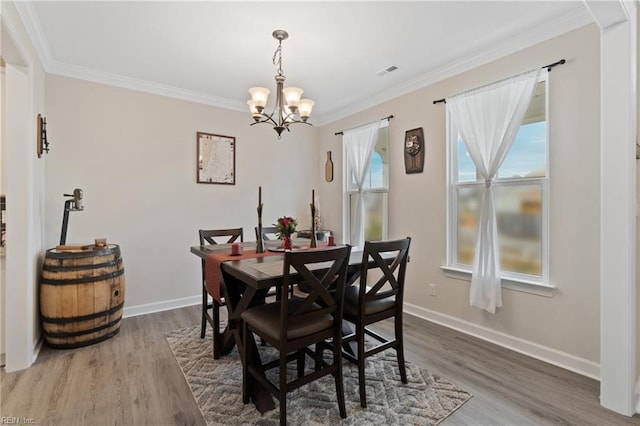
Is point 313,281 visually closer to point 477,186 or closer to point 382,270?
point 382,270

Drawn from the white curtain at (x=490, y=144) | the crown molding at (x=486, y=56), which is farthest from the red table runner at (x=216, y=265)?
the crown molding at (x=486, y=56)

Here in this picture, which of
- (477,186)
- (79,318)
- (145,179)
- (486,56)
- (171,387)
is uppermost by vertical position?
(486,56)

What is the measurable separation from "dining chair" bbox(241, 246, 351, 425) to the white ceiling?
1797 mm

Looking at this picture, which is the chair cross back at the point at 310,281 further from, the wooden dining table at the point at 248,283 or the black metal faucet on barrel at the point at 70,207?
Answer: the black metal faucet on barrel at the point at 70,207

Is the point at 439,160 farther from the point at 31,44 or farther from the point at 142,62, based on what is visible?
the point at 31,44

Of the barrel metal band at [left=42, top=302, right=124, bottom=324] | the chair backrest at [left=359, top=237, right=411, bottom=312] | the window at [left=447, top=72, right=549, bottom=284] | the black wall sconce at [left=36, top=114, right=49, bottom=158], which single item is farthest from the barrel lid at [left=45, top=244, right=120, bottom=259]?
the window at [left=447, top=72, right=549, bottom=284]

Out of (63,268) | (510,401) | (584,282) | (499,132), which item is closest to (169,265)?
(63,268)

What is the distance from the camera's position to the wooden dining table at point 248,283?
68.0 inches

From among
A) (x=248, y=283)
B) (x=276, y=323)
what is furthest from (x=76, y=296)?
(x=276, y=323)

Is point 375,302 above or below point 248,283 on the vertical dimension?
below

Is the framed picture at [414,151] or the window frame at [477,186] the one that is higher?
the framed picture at [414,151]

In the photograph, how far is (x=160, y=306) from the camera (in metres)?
3.61

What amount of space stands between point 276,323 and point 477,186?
2.28m

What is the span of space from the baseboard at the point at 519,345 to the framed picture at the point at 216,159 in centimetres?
287
